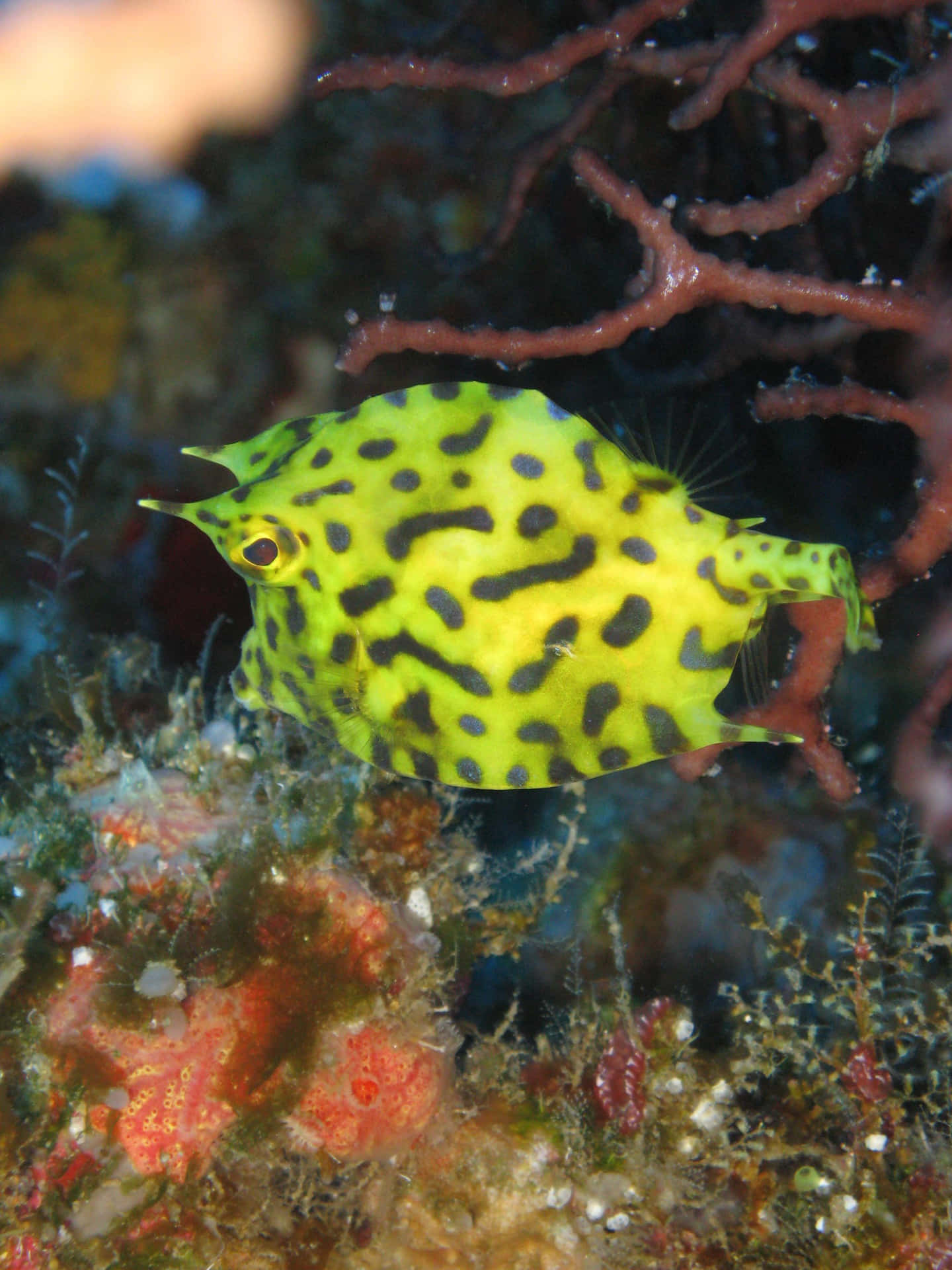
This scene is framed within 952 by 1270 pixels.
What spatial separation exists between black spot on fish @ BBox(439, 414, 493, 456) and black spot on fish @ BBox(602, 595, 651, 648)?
59cm

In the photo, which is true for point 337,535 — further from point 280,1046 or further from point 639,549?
point 280,1046

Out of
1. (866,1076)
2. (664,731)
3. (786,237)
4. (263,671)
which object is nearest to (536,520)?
(664,731)

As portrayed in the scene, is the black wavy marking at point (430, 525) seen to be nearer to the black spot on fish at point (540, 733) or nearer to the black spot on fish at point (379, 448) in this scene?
the black spot on fish at point (379, 448)

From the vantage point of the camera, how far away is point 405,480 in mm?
2158

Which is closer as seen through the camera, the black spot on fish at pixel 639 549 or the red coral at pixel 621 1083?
the black spot on fish at pixel 639 549

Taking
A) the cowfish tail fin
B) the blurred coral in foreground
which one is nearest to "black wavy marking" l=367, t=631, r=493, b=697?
the cowfish tail fin

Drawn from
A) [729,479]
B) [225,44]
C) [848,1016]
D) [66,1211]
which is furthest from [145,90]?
[848,1016]

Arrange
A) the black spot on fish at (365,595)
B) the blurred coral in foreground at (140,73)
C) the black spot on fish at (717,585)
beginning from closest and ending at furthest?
1. the black spot on fish at (717,585)
2. the black spot on fish at (365,595)
3. the blurred coral in foreground at (140,73)

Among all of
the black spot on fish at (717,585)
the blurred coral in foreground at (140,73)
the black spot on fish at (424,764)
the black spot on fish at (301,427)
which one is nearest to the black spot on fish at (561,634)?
the black spot on fish at (717,585)

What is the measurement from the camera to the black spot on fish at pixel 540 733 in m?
2.22

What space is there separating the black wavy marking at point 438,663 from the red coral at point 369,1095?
1129mm

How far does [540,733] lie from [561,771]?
0.12 metres

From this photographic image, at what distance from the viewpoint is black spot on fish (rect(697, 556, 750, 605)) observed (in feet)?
6.82

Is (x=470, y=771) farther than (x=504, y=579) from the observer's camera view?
Yes
